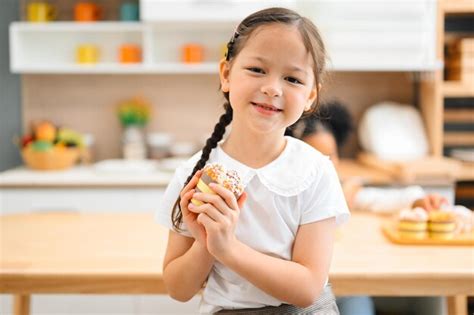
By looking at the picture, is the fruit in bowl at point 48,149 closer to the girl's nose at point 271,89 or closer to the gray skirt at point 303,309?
the gray skirt at point 303,309

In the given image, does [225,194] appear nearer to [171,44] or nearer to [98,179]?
[98,179]

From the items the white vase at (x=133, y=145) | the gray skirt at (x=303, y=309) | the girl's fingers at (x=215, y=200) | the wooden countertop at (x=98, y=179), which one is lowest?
the wooden countertop at (x=98, y=179)

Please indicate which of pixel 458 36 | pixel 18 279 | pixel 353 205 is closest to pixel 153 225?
pixel 18 279

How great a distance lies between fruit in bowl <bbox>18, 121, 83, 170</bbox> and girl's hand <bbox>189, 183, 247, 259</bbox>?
2.28 metres

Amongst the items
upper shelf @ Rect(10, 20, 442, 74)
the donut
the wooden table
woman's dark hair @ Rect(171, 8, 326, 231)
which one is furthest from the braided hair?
upper shelf @ Rect(10, 20, 442, 74)

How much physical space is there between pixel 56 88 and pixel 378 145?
1.85 meters

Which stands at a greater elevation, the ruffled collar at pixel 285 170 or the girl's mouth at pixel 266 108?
the girl's mouth at pixel 266 108

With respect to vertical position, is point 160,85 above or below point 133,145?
above

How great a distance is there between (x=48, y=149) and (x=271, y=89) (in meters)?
2.29

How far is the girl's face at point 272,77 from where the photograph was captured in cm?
94

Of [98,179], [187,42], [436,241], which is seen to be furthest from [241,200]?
[187,42]

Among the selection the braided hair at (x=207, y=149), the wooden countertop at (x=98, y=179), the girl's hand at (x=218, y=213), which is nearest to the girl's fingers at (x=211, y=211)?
the girl's hand at (x=218, y=213)

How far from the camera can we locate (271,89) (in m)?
0.93

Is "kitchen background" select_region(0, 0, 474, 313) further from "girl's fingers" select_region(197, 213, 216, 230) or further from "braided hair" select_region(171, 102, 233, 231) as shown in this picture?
"girl's fingers" select_region(197, 213, 216, 230)
